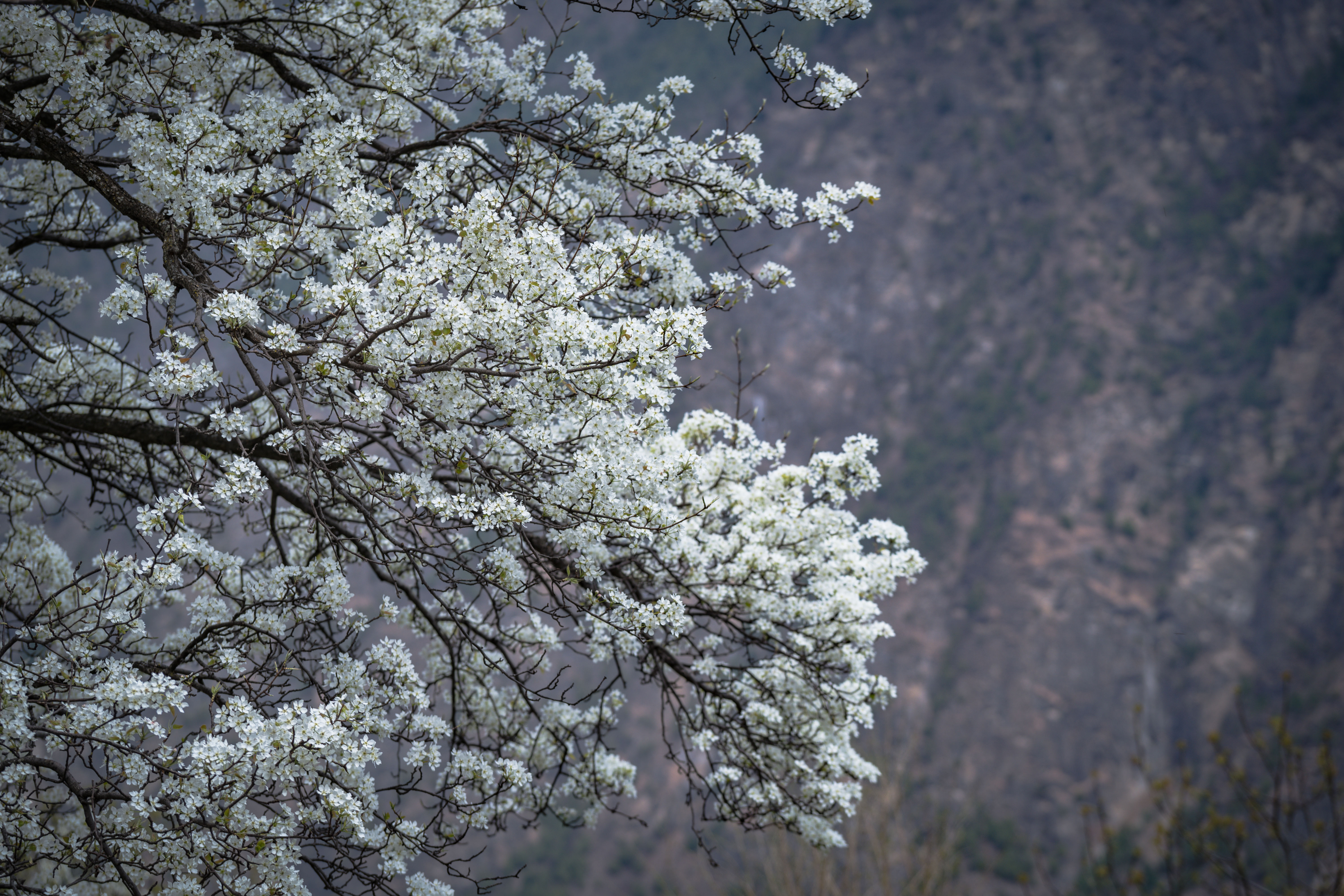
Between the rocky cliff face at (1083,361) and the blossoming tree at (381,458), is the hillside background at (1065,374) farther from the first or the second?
the blossoming tree at (381,458)

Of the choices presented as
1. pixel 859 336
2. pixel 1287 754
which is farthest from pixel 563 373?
pixel 859 336

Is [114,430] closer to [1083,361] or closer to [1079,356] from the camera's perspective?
[1083,361]


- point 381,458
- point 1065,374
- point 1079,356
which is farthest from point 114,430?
point 1079,356

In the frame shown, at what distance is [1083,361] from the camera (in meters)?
40.4

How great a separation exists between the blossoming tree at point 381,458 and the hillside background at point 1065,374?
1040 inches

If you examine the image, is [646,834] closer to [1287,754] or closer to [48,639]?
[1287,754]

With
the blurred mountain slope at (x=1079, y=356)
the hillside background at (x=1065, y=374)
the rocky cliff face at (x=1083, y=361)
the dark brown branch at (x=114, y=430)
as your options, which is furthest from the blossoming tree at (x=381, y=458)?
the rocky cliff face at (x=1083, y=361)

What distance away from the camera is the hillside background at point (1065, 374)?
34531 mm

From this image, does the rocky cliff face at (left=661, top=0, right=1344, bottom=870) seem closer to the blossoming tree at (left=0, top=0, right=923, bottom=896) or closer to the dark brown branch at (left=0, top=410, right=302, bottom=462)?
the blossoming tree at (left=0, top=0, right=923, bottom=896)

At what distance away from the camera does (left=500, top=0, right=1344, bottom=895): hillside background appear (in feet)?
113

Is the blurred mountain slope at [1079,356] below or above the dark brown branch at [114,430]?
above

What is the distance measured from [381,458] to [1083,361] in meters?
40.7

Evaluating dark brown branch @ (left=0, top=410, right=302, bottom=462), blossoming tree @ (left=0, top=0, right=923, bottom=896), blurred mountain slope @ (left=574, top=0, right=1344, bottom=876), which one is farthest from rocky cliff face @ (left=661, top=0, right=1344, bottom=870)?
dark brown branch @ (left=0, top=410, right=302, bottom=462)

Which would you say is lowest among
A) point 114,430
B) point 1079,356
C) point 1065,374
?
point 114,430
